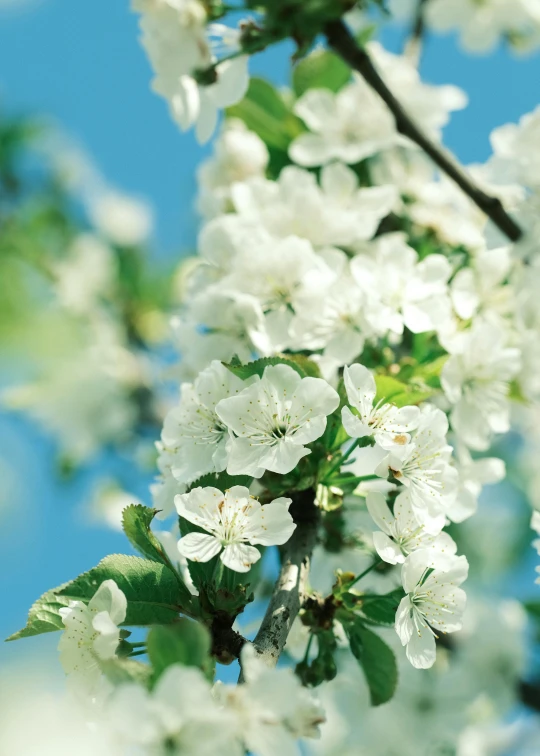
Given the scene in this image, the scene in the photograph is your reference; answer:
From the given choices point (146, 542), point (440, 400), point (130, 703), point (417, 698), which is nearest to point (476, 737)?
point (417, 698)

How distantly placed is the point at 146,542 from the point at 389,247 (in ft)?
2.64

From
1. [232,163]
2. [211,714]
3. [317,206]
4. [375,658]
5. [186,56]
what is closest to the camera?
[211,714]

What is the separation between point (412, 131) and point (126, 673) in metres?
1.17

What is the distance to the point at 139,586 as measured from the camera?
3.46 feet

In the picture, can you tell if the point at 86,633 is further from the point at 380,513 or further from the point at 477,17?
the point at 477,17

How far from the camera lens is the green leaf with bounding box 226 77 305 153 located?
216 cm

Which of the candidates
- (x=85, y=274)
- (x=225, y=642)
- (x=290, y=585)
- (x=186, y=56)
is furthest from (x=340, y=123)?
(x=85, y=274)

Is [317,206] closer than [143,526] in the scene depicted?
No

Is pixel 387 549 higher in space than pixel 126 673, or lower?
lower

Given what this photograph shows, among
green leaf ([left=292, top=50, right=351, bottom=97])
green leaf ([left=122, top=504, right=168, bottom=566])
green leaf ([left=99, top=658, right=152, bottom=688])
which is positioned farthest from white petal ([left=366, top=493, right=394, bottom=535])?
green leaf ([left=292, top=50, right=351, bottom=97])

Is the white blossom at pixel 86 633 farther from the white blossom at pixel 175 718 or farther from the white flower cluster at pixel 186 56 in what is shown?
the white flower cluster at pixel 186 56

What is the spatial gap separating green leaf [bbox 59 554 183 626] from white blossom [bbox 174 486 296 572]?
48 mm

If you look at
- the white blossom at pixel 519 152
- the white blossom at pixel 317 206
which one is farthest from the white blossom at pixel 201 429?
the white blossom at pixel 519 152

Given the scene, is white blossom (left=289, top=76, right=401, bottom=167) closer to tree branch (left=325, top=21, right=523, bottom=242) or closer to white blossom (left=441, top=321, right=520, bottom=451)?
tree branch (left=325, top=21, right=523, bottom=242)
